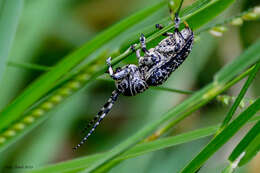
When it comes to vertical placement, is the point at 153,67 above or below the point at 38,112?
above

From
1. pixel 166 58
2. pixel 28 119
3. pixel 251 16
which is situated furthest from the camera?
pixel 166 58

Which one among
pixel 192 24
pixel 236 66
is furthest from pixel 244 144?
pixel 192 24

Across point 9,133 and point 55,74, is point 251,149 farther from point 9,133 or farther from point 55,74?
point 9,133

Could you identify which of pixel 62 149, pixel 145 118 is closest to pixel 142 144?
pixel 145 118

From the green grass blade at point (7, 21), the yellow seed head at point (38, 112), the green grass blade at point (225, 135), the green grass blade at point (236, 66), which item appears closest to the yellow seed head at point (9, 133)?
the yellow seed head at point (38, 112)

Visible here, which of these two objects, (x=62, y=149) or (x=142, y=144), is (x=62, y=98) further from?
(x=62, y=149)

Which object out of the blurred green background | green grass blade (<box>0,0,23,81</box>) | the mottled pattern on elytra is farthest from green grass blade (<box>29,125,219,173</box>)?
the blurred green background

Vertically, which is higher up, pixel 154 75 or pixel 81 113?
pixel 81 113
